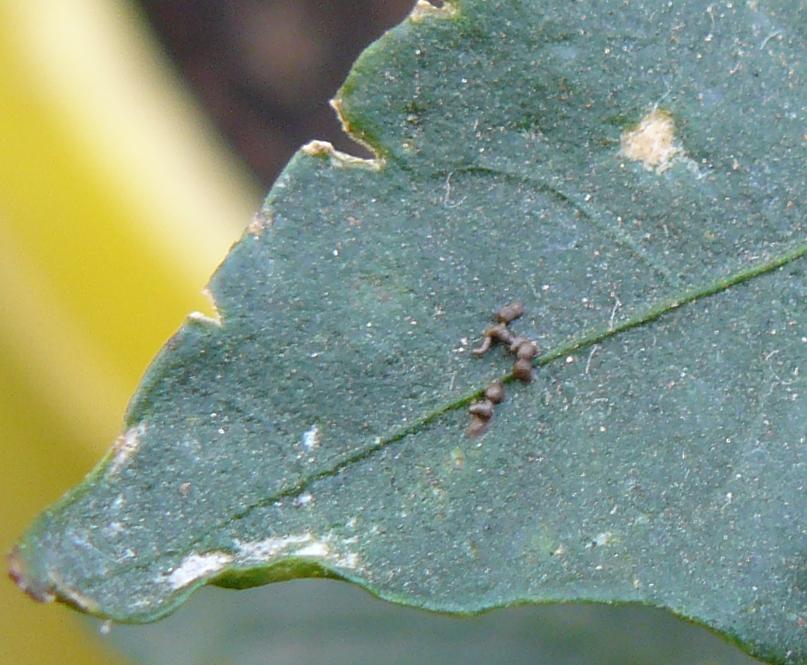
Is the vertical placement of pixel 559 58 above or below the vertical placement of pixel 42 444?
above

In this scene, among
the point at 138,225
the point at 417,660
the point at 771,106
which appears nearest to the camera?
the point at 771,106

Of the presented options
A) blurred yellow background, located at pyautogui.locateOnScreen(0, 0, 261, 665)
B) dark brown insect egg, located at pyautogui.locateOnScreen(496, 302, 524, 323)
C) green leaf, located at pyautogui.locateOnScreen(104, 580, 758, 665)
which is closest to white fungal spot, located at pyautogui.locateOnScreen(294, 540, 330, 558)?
dark brown insect egg, located at pyautogui.locateOnScreen(496, 302, 524, 323)

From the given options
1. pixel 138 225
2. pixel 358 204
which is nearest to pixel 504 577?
pixel 358 204

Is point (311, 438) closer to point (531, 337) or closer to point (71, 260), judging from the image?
point (531, 337)

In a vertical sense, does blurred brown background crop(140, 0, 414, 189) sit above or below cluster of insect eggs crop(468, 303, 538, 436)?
above

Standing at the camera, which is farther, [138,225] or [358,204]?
[138,225]

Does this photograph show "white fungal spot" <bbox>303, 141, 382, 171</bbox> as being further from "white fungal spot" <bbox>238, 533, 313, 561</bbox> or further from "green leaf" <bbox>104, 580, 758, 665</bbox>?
"green leaf" <bbox>104, 580, 758, 665</bbox>

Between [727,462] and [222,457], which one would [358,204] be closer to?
[222,457]
